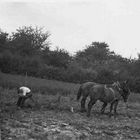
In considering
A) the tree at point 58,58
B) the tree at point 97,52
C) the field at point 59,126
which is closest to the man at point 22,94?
the field at point 59,126

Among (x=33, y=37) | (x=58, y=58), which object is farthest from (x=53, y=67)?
(x=33, y=37)

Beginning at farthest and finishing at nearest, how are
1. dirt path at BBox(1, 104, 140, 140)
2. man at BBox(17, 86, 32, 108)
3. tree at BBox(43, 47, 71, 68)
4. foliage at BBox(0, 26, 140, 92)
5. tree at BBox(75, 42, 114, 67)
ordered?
tree at BBox(75, 42, 114, 67)
tree at BBox(43, 47, 71, 68)
foliage at BBox(0, 26, 140, 92)
man at BBox(17, 86, 32, 108)
dirt path at BBox(1, 104, 140, 140)

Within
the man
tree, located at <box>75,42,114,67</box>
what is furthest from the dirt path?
tree, located at <box>75,42,114,67</box>

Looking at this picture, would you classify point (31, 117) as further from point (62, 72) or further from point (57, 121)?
point (62, 72)

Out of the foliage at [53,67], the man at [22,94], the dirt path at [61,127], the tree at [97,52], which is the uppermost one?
the tree at [97,52]

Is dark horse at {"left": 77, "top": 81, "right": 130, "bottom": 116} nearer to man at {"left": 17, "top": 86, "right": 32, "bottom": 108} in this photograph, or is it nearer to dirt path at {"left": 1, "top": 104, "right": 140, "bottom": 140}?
dirt path at {"left": 1, "top": 104, "right": 140, "bottom": 140}

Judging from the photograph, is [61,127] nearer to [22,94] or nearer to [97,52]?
[22,94]

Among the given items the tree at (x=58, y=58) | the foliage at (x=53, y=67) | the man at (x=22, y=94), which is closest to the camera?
the man at (x=22, y=94)

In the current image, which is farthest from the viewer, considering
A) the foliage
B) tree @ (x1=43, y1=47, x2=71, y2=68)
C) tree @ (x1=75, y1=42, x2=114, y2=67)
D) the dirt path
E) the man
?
tree @ (x1=75, y1=42, x2=114, y2=67)

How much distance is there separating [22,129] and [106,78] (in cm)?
3061

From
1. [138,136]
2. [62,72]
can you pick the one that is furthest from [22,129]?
[62,72]

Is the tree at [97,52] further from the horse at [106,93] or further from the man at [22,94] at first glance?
the man at [22,94]

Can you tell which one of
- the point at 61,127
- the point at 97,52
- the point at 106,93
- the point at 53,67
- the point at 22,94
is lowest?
the point at 61,127

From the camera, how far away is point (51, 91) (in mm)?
24609
